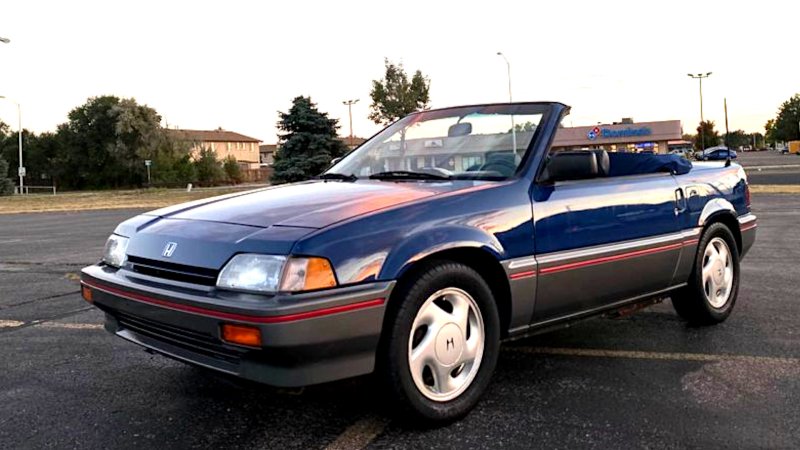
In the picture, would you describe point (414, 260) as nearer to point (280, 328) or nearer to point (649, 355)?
point (280, 328)

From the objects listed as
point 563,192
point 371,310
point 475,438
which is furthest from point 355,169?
point 475,438

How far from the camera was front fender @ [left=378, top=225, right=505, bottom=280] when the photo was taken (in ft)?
9.25

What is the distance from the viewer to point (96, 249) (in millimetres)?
10961

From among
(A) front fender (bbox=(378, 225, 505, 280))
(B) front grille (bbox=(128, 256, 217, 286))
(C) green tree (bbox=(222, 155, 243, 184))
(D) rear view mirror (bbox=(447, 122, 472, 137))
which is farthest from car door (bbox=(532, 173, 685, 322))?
(C) green tree (bbox=(222, 155, 243, 184))

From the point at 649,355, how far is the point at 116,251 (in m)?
3.20

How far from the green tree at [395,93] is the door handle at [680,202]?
31942mm

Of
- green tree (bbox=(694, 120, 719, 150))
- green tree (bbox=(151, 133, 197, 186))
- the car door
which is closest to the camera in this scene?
the car door

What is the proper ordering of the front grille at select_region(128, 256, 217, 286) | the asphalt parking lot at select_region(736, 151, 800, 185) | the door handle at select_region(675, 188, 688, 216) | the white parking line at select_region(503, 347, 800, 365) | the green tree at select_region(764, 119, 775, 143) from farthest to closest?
the green tree at select_region(764, 119, 775, 143) → the asphalt parking lot at select_region(736, 151, 800, 185) → the door handle at select_region(675, 188, 688, 216) → the white parking line at select_region(503, 347, 800, 365) → the front grille at select_region(128, 256, 217, 286)

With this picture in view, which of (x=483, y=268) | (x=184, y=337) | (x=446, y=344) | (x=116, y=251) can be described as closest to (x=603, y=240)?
(x=483, y=268)

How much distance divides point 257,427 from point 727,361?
279 centimetres

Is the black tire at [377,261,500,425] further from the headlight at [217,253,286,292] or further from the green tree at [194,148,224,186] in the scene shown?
the green tree at [194,148,224,186]

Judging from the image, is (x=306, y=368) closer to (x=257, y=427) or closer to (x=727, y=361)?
(x=257, y=427)

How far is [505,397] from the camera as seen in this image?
346 centimetres

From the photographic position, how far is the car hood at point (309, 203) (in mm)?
2965
